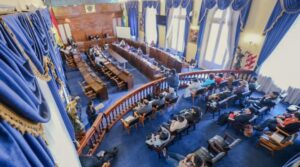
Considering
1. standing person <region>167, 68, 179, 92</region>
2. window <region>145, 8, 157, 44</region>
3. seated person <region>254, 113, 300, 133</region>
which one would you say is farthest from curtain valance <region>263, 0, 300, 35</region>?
window <region>145, 8, 157, 44</region>

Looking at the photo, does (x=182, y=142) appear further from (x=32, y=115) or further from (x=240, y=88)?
(x=32, y=115)

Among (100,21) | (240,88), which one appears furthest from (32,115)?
(100,21)

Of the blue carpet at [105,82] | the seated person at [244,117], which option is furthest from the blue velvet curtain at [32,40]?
the seated person at [244,117]

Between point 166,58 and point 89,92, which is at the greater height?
point 166,58

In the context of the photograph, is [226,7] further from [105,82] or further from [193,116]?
[105,82]

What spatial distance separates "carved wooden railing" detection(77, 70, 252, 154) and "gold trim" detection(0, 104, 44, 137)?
3.04 meters

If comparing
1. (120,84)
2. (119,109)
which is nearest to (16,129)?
(119,109)

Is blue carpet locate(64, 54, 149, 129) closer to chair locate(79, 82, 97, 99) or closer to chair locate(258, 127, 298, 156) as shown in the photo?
chair locate(79, 82, 97, 99)

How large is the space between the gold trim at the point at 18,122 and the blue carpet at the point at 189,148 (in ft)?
12.4

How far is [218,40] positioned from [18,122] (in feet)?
33.6

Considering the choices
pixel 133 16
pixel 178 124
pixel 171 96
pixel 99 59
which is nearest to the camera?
pixel 178 124

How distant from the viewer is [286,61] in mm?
6316

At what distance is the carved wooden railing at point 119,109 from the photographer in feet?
14.9

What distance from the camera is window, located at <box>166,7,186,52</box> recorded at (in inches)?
461
